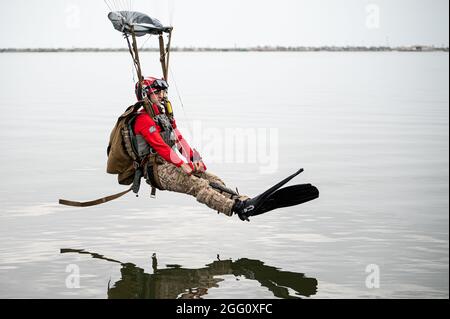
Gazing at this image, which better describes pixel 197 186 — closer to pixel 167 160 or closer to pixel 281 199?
pixel 167 160

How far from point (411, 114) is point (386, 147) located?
47.2 ft

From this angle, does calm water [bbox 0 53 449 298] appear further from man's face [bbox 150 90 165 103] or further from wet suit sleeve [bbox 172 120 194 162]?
man's face [bbox 150 90 165 103]

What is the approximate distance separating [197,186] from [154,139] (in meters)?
0.98

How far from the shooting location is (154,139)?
15062mm

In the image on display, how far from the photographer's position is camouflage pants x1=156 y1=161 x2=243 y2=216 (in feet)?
48.3

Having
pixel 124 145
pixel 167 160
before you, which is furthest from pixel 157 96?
pixel 167 160

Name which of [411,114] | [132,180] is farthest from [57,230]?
[411,114]

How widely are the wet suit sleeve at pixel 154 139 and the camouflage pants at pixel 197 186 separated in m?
0.19

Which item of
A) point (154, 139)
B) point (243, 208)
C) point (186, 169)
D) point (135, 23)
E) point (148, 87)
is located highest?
point (135, 23)

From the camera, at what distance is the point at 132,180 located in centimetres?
1576

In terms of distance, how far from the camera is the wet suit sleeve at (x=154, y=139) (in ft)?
49.4

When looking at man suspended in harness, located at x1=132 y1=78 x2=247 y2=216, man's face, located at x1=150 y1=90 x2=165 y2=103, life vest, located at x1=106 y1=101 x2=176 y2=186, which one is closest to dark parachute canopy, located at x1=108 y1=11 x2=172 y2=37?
man suspended in harness, located at x1=132 y1=78 x2=247 y2=216

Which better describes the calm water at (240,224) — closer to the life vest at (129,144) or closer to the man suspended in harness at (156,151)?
the man suspended in harness at (156,151)

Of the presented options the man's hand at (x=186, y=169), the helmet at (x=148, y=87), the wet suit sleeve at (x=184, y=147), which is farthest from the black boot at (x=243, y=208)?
the helmet at (x=148, y=87)
